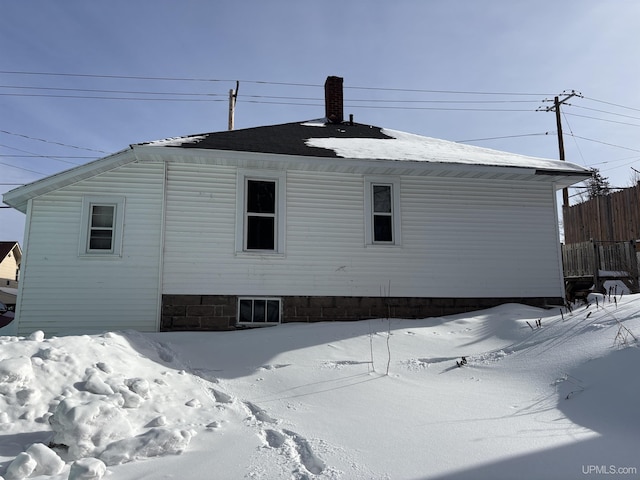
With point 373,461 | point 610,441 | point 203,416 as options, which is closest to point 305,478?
point 373,461

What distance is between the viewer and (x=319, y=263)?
977 centimetres

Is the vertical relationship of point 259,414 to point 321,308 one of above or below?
below

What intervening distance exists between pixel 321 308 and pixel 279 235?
175cm

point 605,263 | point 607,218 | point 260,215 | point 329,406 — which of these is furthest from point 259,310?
point 607,218

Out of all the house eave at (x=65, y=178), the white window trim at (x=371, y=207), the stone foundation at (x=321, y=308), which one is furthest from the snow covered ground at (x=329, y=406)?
the house eave at (x=65, y=178)

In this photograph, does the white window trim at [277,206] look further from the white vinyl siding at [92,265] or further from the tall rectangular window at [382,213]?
the tall rectangular window at [382,213]

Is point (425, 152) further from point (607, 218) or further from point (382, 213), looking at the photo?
point (607, 218)

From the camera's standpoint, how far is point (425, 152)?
433 inches

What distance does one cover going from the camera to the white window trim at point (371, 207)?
1009cm

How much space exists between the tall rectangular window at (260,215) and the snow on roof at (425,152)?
5.13 feet

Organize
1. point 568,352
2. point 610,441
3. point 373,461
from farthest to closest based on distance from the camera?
point 568,352, point 610,441, point 373,461

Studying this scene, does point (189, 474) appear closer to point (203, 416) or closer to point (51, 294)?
point (203, 416)

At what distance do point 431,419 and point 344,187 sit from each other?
6434 millimetres

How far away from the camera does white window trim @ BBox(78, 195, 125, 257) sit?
9.12m
